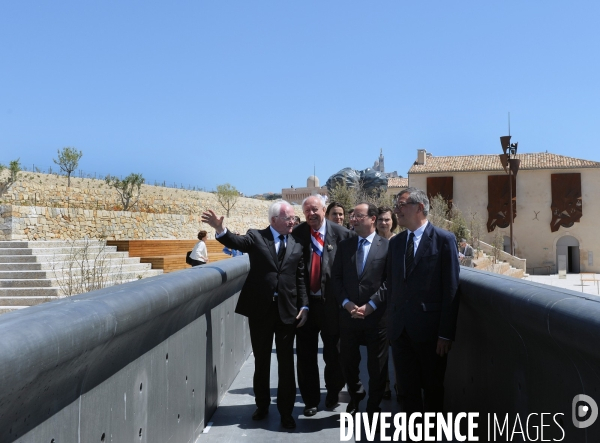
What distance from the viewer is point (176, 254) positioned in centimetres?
2188

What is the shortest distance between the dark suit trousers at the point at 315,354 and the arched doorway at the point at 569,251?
53.5 metres

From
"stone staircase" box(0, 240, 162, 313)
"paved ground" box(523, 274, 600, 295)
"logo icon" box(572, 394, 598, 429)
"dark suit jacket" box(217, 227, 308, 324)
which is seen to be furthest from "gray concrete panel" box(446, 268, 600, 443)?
"paved ground" box(523, 274, 600, 295)

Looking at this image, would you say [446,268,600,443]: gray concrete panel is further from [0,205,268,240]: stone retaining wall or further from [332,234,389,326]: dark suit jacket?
[0,205,268,240]: stone retaining wall

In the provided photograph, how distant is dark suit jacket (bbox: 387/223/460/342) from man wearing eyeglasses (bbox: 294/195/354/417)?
125cm

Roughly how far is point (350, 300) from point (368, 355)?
1.69 ft

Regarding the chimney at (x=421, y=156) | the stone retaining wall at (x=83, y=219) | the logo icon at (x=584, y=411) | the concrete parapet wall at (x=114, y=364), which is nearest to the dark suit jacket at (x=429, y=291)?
the concrete parapet wall at (x=114, y=364)

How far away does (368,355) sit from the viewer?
16.4 ft

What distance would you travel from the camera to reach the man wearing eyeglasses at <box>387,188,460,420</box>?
3.99 meters

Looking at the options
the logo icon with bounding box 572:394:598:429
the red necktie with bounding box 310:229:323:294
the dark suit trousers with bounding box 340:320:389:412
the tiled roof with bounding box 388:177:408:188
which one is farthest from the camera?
the tiled roof with bounding box 388:177:408:188

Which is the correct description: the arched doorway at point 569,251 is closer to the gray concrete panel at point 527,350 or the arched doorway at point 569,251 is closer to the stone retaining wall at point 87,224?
the stone retaining wall at point 87,224

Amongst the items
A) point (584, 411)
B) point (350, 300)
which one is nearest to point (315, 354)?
point (350, 300)

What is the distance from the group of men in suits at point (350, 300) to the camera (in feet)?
13.3

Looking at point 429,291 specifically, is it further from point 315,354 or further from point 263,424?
point 263,424

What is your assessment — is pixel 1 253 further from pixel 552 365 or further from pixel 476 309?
pixel 552 365
